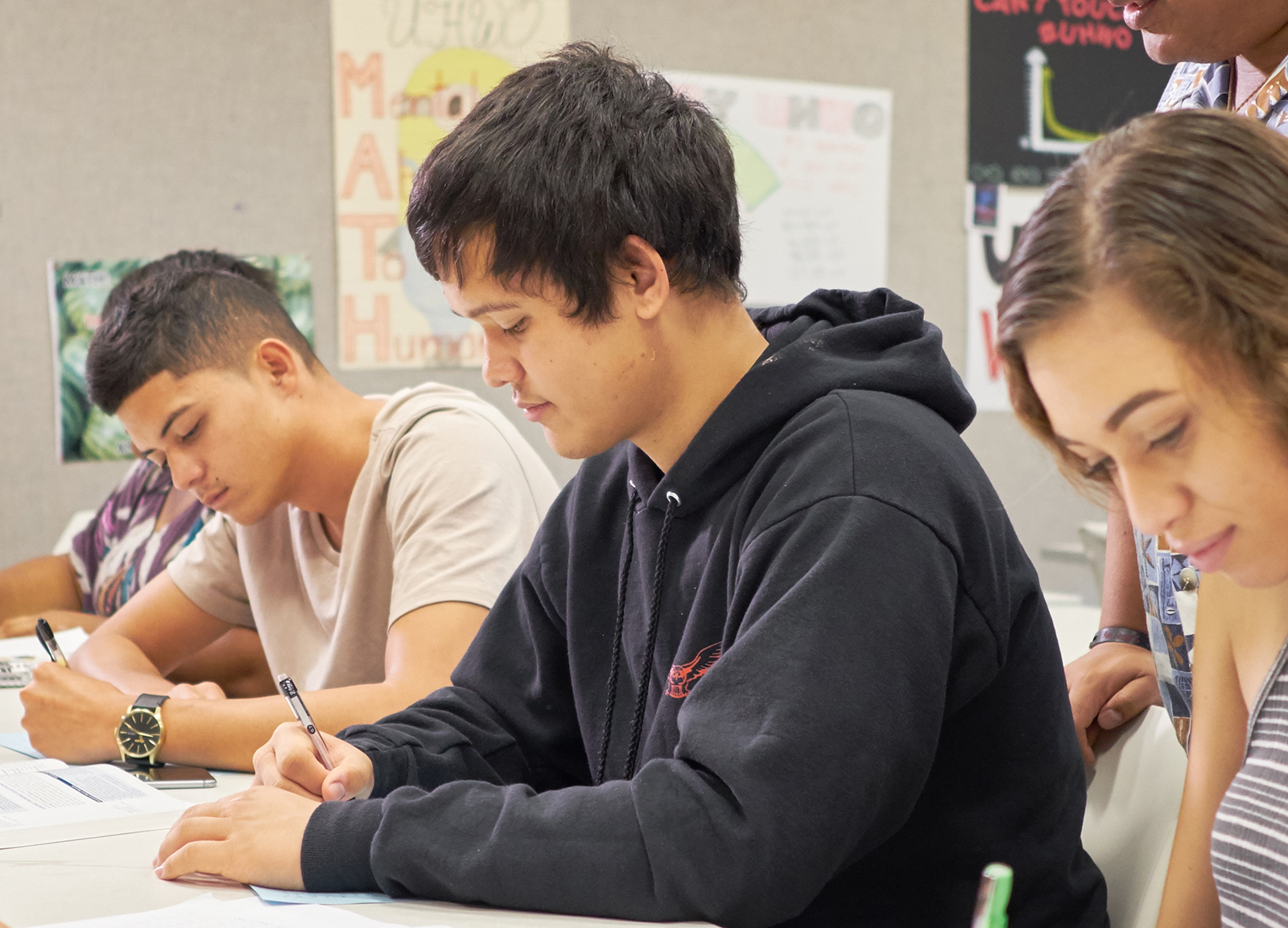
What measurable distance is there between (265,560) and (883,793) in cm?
115

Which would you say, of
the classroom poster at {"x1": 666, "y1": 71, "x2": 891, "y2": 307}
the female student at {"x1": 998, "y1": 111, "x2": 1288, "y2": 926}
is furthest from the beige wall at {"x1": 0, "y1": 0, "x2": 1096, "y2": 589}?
the female student at {"x1": 998, "y1": 111, "x2": 1288, "y2": 926}

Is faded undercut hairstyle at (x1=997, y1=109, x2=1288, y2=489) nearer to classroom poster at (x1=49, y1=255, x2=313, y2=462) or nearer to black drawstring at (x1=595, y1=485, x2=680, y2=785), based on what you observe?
black drawstring at (x1=595, y1=485, x2=680, y2=785)

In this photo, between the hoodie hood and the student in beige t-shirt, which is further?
the student in beige t-shirt

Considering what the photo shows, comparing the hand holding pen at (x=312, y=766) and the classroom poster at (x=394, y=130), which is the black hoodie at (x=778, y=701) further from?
the classroom poster at (x=394, y=130)

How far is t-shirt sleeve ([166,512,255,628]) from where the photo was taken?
70.5 inches

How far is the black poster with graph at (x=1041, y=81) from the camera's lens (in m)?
3.26

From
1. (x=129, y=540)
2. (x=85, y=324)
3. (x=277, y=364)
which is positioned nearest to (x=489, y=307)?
(x=277, y=364)

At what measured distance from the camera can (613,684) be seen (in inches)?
40.8

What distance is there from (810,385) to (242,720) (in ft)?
2.33

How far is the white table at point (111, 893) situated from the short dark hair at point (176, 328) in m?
0.69

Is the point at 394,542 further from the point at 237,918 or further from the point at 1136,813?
the point at 1136,813

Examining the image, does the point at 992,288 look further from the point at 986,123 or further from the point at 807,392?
the point at 807,392

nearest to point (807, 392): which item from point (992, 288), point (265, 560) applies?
point (265, 560)

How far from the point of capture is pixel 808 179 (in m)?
3.14
